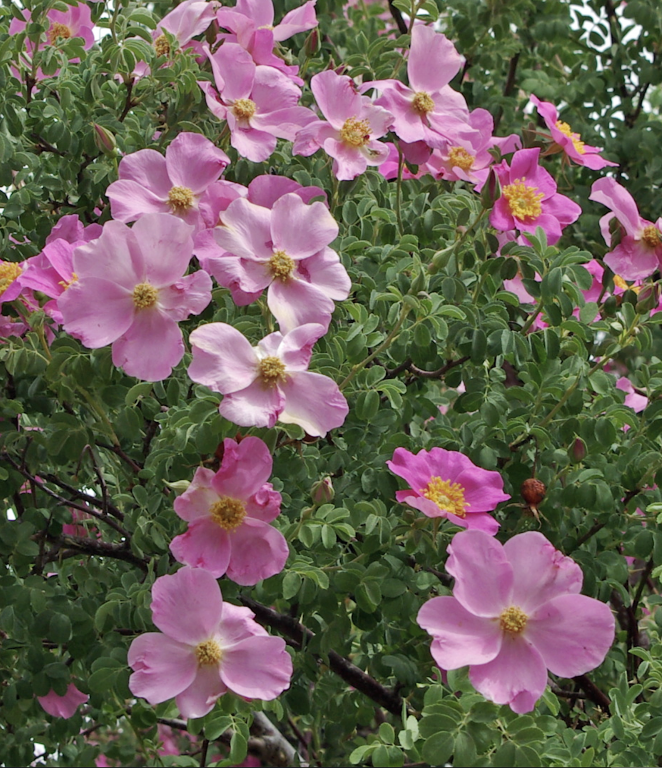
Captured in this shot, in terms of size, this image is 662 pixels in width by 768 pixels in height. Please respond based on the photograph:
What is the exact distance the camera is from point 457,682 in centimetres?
112

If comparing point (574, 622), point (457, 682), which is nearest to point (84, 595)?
point (457, 682)

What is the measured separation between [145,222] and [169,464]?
0.30m

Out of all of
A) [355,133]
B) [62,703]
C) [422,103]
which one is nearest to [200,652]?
[62,703]

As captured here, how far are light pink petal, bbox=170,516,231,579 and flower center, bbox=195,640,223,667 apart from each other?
0.07 m

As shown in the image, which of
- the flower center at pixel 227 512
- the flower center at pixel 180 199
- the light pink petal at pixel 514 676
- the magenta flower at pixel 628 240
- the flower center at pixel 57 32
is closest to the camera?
the light pink petal at pixel 514 676

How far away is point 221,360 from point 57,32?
94 cm

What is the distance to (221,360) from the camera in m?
1.06

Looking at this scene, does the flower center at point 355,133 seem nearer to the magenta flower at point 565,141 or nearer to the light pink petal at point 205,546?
the magenta flower at point 565,141

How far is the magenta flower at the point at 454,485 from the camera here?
1179mm

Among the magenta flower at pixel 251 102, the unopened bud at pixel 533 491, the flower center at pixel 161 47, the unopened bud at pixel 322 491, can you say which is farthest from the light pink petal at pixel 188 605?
the flower center at pixel 161 47

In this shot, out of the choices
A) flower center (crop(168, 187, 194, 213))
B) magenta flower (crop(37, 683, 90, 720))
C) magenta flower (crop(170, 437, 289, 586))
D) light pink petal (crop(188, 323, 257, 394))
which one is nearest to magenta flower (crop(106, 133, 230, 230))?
flower center (crop(168, 187, 194, 213))

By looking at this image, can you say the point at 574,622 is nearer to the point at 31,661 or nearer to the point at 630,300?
the point at 630,300

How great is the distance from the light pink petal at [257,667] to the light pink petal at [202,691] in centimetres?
2

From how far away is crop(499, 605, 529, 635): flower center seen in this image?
1.05 metres
